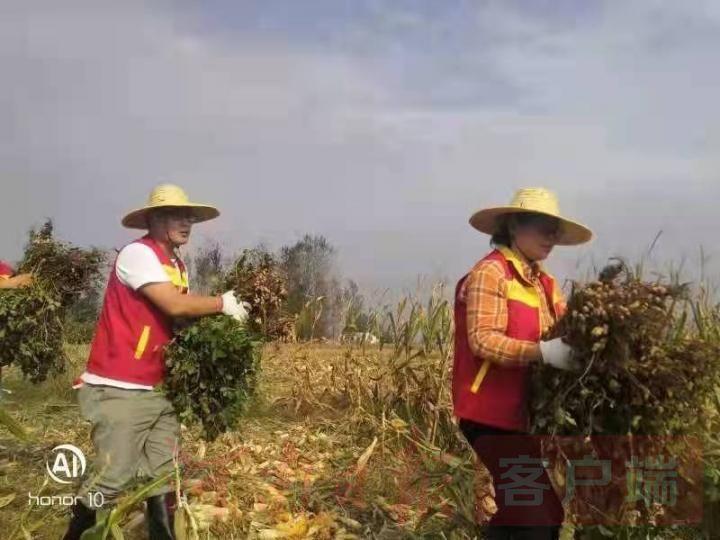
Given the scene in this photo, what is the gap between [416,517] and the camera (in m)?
4.85

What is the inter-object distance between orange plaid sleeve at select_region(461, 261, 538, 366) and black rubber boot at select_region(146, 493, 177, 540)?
1.92 meters

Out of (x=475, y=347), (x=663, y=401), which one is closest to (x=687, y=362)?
(x=663, y=401)

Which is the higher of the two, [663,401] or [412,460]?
[663,401]

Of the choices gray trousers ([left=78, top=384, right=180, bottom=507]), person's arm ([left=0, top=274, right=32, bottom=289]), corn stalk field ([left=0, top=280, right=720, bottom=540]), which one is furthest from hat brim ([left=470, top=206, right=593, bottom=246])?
person's arm ([left=0, top=274, right=32, bottom=289])

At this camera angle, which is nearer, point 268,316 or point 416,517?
point 268,316

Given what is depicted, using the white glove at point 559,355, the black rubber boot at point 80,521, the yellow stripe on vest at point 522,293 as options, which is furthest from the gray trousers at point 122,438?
the white glove at point 559,355

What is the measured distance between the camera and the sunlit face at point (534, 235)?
341cm

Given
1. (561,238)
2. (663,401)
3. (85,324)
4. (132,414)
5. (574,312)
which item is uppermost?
(561,238)

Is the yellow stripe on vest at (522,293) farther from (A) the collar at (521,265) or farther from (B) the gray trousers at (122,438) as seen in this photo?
(B) the gray trousers at (122,438)

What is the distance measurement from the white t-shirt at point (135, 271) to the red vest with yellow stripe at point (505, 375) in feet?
5.15

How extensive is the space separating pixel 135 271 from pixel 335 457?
286 centimetres

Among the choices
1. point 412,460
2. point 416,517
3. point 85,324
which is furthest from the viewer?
point 85,324

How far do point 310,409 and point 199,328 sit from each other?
353 cm

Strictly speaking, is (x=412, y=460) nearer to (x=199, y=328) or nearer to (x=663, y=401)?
(x=199, y=328)
